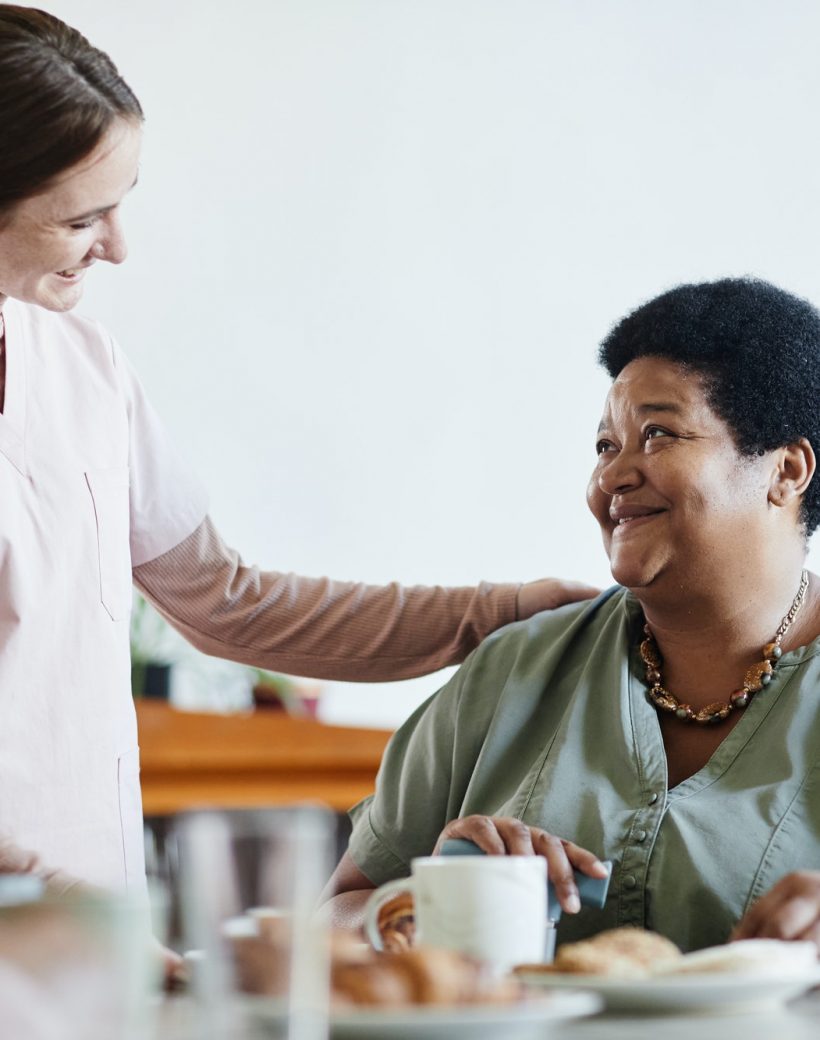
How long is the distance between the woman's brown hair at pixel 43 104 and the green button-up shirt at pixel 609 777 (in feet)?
2.30

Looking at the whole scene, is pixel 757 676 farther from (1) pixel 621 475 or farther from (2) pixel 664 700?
(1) pixel 621 475

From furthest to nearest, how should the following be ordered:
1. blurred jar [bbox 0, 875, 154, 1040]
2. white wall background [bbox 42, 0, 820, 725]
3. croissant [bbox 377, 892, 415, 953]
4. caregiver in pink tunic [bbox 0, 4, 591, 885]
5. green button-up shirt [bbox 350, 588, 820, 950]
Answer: white wall background [bbox 42, 0, 820, 725]
caregiver in pink tunic [bbox 0, 4, 591, 885]
green button-up shirt [bbox 350, 588, 820, 950]
croissant [bbox 377, 892, 415, 953]
blurred jar [bbox 0, 875, 154, 1040]

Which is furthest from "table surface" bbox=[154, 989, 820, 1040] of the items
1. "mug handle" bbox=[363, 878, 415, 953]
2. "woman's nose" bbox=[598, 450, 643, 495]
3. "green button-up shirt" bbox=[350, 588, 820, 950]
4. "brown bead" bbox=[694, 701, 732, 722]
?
"woman's nose" bbox=[598, 450, 643, 495]

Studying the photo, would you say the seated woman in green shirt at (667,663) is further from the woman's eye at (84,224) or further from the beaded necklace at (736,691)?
the woman's eye at (84,224)

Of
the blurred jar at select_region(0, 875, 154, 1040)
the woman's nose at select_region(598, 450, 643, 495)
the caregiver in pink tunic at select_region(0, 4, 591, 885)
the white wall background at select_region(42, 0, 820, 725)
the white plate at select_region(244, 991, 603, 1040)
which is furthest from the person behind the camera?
the white wall background at select_region(42, 0, 820, 725)

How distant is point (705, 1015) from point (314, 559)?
8.74 feet

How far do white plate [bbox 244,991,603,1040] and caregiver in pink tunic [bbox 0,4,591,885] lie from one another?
576mm

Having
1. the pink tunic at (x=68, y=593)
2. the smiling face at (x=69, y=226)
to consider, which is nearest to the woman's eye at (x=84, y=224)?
the smiling face at (x=69, y=226)

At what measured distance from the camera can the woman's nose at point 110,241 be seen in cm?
144

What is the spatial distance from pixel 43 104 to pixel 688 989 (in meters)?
1.02

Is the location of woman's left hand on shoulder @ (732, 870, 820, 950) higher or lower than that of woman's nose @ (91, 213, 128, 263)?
lower

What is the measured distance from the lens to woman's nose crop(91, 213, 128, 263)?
4.73 ft

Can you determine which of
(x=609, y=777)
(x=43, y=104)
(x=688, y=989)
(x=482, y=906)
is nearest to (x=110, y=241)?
(x=43, y=104)

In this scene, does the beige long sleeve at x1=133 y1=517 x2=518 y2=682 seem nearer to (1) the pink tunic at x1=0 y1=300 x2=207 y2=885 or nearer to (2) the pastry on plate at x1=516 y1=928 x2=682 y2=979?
(1) the pink tunic at x1=0 y1=300 x2=207 y2=885
